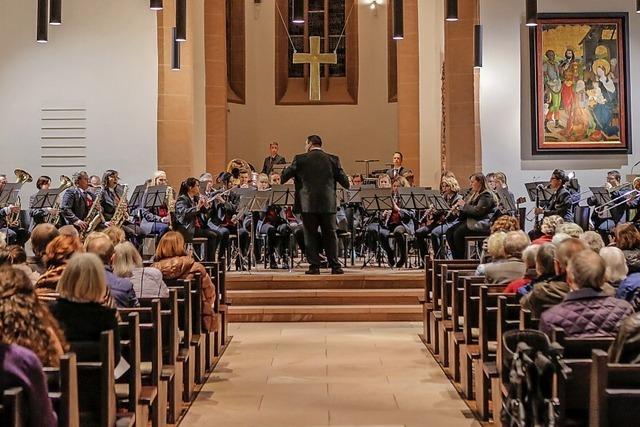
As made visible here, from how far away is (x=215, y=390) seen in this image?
6578 mm

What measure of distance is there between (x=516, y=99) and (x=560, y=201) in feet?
8.74

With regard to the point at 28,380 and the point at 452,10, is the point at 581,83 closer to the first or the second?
the point at 452,10

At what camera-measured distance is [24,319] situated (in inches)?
136

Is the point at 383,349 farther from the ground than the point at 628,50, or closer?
closer

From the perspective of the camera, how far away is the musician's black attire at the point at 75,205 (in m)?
11.3

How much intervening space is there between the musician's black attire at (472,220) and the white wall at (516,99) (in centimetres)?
288

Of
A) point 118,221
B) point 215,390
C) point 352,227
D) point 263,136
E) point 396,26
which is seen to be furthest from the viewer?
point 263,136

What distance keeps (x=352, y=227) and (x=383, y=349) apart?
184 inches

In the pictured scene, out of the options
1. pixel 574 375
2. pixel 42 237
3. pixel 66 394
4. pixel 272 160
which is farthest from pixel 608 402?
pixel 272 160

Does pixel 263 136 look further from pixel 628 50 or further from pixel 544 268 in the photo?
pixel 544 268

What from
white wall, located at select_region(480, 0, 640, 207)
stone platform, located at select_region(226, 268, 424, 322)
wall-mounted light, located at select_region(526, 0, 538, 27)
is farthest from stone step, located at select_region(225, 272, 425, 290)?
white wall, located at select_region(480, 0, 640, 207)

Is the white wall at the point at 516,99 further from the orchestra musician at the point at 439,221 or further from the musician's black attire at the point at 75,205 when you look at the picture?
Answer: the musician's black attire at the point at 75,205

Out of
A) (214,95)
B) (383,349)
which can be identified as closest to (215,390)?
(383,349)

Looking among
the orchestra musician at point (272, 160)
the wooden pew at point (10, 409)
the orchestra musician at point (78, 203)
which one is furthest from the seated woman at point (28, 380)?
the orchestra musician at point (272, 160)
